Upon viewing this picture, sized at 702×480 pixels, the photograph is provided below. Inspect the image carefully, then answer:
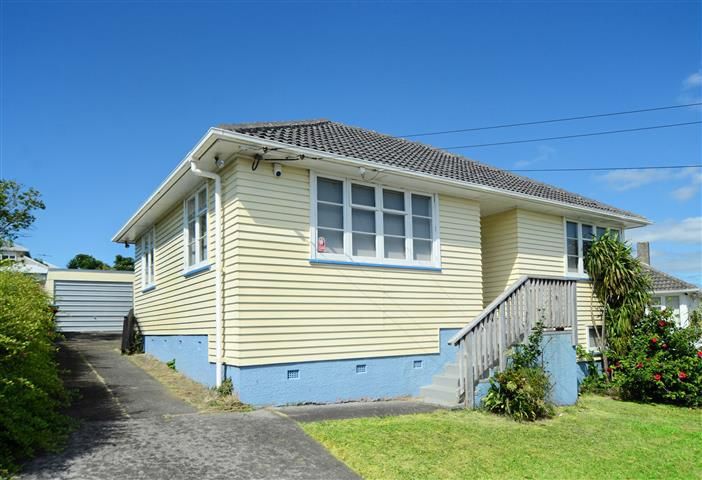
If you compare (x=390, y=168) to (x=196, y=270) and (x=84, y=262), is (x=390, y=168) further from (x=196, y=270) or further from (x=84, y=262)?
(x=84, y=262)

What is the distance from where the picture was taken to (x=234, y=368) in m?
8.91

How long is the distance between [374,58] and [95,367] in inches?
399

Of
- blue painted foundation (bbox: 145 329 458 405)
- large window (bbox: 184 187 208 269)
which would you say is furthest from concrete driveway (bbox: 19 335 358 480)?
large window (bbox: 184 187 208 269)

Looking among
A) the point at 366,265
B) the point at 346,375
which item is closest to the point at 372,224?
the point at 366,265

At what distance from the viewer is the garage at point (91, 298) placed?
22.7 m

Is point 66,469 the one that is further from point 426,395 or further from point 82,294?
point 82,294

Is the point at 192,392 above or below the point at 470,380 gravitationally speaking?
below

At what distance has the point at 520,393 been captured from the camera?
Answer: 8977 millimetres

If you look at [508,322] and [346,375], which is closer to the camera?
[346,375]

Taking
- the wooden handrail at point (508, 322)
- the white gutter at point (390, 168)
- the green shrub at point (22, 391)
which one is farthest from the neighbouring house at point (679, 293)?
the green shrub at point (22, 391)

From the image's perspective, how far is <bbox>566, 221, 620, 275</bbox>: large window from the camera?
14594mm

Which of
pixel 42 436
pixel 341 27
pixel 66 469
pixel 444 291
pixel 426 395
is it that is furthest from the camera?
pixel 341 27

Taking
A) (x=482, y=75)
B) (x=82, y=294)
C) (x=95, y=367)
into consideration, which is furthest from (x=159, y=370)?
(x=82, y=294)

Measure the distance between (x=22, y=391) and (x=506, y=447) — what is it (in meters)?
5.92
